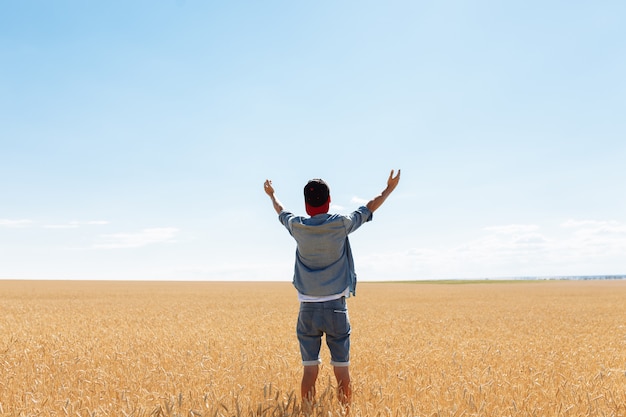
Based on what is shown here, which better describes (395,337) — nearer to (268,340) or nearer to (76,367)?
(268,340)

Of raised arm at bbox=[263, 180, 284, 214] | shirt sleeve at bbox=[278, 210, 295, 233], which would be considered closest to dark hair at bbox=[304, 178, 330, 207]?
shirt sleeve at bbox=[278, 210, 295, 233]

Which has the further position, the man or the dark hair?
the dark hair

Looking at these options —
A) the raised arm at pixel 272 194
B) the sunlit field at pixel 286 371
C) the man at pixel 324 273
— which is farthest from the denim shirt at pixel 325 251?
the sunlit field at pixel 286 371

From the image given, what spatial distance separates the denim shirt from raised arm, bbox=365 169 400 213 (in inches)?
1.9

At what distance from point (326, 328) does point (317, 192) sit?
45.7 inches

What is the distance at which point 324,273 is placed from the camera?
14.5ft

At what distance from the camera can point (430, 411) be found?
489 cm

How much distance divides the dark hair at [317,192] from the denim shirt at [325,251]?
12cm

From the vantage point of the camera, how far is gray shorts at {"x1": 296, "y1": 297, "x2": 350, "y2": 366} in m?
4.39

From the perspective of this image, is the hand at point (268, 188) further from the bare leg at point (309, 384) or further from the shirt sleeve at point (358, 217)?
the bare leg at point (309, 384)

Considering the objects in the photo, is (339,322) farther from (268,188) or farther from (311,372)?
(268,188)

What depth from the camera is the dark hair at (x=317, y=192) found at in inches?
177

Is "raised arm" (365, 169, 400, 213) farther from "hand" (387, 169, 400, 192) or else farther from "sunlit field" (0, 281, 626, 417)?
"sunlit field" (0, 281, 626, 417)

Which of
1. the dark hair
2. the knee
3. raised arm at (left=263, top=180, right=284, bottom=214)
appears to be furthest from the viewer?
raised arm at (left=263, top=180, right=284, bottom=214)
